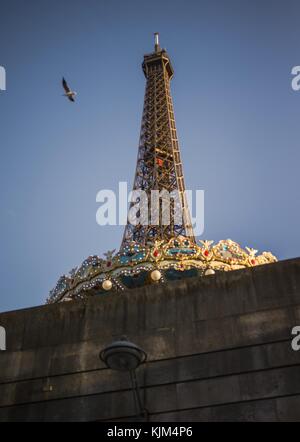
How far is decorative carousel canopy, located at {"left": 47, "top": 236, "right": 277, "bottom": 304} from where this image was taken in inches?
1135

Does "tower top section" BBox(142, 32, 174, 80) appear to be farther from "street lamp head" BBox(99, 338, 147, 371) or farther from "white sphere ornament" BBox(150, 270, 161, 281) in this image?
"street lamp head" BBox(99, 338, 147, 371)

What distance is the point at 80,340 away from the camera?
12805 millimetres

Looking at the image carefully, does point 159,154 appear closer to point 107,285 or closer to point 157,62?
point 157,62

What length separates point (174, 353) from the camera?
39.5 feet

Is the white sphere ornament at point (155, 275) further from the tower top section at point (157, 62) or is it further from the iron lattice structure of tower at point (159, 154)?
the tower top section at point (157, 62)

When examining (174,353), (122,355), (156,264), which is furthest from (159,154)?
(122,355)

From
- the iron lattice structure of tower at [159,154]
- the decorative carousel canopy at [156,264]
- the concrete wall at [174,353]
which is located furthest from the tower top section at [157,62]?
the concrete wall at [174,353]

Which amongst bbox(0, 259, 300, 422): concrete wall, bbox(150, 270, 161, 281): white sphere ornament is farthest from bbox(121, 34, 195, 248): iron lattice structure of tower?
bbox(0, 259, 300, 422): concrete wall

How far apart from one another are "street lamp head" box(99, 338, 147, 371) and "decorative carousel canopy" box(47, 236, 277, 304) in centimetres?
1832

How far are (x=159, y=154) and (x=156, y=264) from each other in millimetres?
26175

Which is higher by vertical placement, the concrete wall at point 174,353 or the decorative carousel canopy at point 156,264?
the decorative carousel canopy at point 156,264

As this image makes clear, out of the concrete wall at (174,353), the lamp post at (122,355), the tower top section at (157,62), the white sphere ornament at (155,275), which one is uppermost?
the tower top section at (157,62)

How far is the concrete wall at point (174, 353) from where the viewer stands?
36.7 feet

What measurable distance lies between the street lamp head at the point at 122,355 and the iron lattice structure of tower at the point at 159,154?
34400 millimetres
